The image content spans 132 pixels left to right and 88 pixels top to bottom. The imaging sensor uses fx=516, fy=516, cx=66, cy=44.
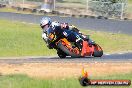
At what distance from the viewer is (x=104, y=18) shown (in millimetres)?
42188

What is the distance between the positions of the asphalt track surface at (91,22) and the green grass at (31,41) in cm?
222

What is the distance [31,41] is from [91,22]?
10.1 metres

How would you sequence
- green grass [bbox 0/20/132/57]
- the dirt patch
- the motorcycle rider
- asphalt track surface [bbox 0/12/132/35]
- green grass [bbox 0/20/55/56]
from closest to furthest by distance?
the dirt patch < the motorcycle rider < green grass [bbox 0/20/55/56] < green grass [bbox 0/20/132/57] < asphalt track surface [bbox 0/12/132/35]

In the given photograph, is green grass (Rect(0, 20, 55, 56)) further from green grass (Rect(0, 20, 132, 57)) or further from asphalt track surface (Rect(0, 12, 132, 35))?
asphalt track surface (Rect(0, 12, 132, 35))

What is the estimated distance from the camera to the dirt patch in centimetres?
1623

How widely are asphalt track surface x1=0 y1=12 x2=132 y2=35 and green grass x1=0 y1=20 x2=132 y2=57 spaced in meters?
2.22

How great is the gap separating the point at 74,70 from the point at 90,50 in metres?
4.92

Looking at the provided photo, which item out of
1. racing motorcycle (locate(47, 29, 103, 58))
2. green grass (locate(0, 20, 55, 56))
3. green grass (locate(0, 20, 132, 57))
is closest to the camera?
racing motorcycle (locate(47, 29, 103, 58))

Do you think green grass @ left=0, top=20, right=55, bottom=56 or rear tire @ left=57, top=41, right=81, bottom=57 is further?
green grass @ left=0, top=20, right=55, bottom=56

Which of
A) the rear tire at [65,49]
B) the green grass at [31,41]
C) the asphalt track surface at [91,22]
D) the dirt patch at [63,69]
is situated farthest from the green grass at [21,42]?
the dirt patch at [63,69]

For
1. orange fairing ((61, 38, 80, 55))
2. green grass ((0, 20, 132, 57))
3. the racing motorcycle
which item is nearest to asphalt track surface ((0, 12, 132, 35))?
green grass ((0, 20, 132, 57))

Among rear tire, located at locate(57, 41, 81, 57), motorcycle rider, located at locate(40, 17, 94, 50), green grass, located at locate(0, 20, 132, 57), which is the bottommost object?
green grass, located at locate(0, 20, 132, 57)

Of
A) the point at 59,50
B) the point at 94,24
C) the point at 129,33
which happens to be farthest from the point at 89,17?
the point at 59,50

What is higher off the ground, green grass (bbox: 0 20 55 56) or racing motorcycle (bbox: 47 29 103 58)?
racing motorcycle (bbox: 47 29 103 58)
